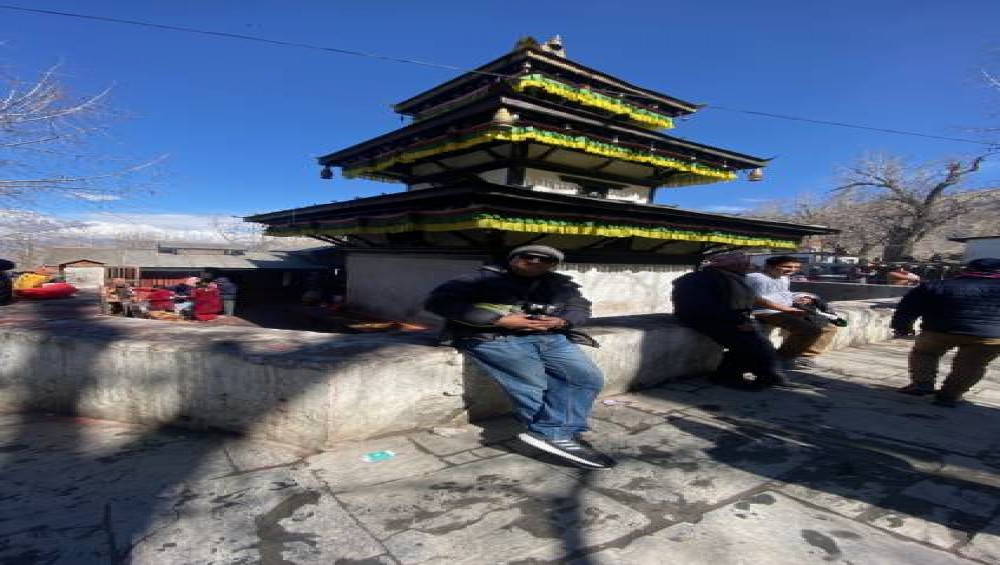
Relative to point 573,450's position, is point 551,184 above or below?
above

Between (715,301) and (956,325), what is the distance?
1859mm

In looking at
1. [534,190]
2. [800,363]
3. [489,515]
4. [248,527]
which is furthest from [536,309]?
[534,190]

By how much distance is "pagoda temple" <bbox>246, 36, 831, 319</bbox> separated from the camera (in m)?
8.93

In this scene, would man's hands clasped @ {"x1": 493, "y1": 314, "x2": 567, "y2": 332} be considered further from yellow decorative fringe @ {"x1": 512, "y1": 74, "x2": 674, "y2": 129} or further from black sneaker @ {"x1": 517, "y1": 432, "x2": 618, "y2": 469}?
yellow decorative fringe @ {"x1": 512, "y1": 74, "x2": 674, "y2": 129}

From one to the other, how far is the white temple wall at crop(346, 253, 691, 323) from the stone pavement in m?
7.33

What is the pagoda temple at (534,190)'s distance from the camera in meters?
8.93

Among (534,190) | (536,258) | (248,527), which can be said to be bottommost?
(248,527)

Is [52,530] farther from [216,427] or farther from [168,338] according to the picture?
[168,338]

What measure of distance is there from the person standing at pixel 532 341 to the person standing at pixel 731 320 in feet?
6.36

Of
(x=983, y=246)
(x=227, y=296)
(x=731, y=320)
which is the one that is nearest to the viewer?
(x=731, y=320)

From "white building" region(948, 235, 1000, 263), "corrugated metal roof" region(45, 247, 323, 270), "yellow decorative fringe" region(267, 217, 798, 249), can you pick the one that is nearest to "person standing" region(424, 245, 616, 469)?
"yellow decorative fringe" region(267, 217, 798, 249)

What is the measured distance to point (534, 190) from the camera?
8.37 m

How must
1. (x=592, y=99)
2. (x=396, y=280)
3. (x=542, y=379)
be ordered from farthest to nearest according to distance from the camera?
(x=396, y=280), (x=592, y=99), (x=542, y=379)

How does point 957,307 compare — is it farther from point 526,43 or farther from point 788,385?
point 526,43
